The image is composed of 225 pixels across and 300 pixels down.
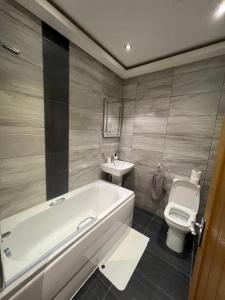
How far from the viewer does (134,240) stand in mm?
1838

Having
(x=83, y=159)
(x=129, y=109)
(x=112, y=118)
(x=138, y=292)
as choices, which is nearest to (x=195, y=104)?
(x=129, y=109)

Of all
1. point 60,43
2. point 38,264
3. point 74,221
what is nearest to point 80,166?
point 74,221

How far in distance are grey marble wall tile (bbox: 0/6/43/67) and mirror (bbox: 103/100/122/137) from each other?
1.14 metres

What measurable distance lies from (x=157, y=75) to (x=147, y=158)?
136 centimetres

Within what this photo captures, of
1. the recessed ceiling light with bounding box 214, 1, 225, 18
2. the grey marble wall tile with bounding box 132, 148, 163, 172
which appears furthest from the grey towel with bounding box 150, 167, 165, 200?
the recessed ceiling light with bounding box 214, 1, 225, 18

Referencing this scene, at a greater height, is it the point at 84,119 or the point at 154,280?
the point at 84,119

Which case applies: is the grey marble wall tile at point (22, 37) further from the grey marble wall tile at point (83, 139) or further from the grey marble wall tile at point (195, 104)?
the grey marble wall tile at point (195, 104)

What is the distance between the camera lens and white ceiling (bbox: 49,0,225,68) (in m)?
1.20

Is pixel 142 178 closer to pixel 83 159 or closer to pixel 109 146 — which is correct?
pixel 109 146

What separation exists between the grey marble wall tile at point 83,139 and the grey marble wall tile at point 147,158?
0.75 m

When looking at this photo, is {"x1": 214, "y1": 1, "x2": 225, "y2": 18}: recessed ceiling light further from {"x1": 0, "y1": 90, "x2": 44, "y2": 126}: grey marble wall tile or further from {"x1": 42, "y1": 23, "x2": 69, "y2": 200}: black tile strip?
{"x1": 0, "y1": 90, "x2": 44, "y2": 126}: grey marble wall tile

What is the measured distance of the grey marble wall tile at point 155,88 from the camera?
2070 mm

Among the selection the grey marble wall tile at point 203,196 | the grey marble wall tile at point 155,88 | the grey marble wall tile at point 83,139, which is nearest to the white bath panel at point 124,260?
the grey marble wall tile at point 203,196

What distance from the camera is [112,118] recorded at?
2441 mm
